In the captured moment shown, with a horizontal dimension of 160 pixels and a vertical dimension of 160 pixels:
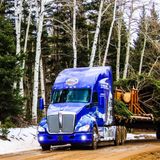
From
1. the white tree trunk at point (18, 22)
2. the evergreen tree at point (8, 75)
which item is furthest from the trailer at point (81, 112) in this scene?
the white tree trunk at point (18, 22)

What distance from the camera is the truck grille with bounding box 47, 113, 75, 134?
67.6ft

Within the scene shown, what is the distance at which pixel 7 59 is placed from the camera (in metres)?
24.0

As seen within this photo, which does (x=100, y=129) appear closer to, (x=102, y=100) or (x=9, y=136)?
(x=102, y=100)

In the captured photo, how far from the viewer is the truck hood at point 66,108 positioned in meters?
20.9

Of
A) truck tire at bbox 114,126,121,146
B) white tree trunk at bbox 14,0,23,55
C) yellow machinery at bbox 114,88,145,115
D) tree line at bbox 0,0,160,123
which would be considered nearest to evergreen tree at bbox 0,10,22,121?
tree line at bbox 0,0,160,123

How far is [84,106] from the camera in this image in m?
21.5

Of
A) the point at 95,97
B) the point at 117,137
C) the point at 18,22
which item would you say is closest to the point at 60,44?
the point at 18,22

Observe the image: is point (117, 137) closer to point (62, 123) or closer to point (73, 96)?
point (73, 96)

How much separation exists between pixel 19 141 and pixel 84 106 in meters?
3.83

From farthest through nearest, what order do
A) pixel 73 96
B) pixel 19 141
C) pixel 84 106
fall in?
pixel 19 141, pixel 73 96, pixel 84 106

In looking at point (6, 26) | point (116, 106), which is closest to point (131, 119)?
point (116, 106)

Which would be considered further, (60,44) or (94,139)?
(60,44)

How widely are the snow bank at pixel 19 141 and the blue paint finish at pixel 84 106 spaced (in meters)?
1.42

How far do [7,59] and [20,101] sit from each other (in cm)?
224
